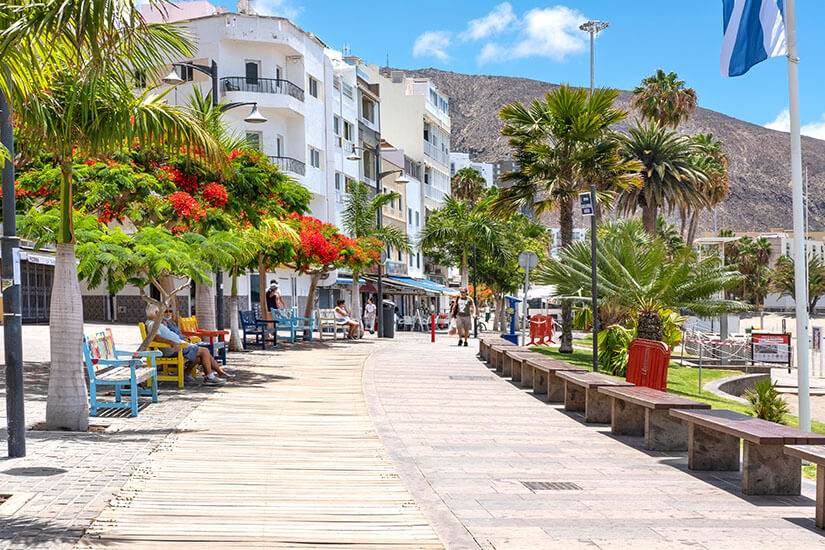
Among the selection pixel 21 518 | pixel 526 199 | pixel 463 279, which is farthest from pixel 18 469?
pixel 463 279

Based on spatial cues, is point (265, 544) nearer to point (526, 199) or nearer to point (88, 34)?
point (88, 34)

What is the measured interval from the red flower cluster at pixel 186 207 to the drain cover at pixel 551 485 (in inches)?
388

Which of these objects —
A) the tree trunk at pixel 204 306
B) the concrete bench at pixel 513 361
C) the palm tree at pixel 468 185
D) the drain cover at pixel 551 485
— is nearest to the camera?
the drain cover at pixel 551 485

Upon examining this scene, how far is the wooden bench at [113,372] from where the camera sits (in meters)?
11.3

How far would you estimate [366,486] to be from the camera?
7621 mm

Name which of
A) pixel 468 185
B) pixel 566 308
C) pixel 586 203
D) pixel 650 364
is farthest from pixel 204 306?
pixel 468 185

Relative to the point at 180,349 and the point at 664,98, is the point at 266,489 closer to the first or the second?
the point at 180,349

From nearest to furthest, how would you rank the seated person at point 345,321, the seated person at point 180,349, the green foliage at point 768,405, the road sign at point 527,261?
the green foliage at point 768,405
the seated person at point 180,349
the road sign at point 527,261
the seated person at point 345,321

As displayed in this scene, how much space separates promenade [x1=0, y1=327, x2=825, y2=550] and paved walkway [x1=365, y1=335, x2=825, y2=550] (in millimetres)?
21

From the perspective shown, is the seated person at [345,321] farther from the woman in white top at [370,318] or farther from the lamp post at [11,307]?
the lamp post at [11,307]

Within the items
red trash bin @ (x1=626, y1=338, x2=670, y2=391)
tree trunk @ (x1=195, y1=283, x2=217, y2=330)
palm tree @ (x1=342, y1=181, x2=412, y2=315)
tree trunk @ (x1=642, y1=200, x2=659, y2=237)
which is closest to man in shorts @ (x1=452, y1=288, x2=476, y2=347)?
palm tree @ (x1=342, y1=181, x2=412, y2=315)

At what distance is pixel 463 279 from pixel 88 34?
51865mm

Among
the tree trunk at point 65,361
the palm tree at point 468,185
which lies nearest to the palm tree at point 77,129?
the tree trunk at point 65,361

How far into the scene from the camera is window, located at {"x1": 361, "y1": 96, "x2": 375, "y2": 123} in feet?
195
